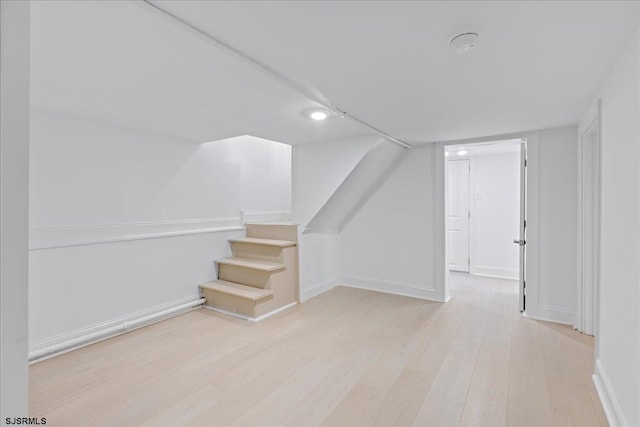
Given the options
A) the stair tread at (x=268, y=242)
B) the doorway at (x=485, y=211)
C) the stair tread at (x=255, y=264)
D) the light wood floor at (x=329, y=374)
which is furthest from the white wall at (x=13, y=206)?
the doorway at (x=485, y=211)

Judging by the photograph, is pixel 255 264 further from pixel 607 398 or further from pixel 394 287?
pixel 607 398

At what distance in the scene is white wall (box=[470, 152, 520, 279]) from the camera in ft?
15.3

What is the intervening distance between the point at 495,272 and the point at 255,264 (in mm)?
3876

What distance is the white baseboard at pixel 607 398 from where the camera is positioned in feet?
4.91

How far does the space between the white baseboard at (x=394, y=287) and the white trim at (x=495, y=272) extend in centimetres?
177

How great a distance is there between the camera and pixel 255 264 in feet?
11.2

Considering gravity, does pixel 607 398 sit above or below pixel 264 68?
below

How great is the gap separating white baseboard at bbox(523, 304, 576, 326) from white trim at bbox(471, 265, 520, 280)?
1.75 m

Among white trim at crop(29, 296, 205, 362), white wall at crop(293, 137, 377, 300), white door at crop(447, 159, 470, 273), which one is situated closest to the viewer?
white trim at crop(29, 296, 205, 362)

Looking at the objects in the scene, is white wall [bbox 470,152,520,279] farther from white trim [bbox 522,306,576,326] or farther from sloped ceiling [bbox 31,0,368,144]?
sloped ceiling [bbox 31,0,368,144]

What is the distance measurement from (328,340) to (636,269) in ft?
6.79

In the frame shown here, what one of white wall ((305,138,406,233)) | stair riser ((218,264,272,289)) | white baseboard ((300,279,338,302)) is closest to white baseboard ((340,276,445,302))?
white baseboard ((300,279,338,302))

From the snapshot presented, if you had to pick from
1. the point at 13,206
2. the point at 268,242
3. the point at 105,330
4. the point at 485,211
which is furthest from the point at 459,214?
the point at 13,206

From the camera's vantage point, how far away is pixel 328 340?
2.63 meters
